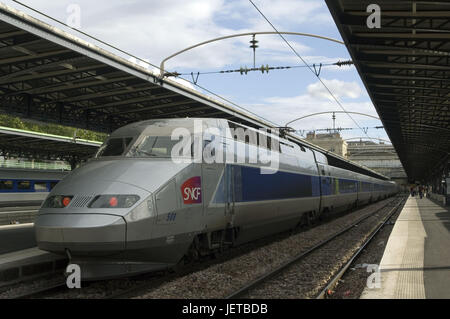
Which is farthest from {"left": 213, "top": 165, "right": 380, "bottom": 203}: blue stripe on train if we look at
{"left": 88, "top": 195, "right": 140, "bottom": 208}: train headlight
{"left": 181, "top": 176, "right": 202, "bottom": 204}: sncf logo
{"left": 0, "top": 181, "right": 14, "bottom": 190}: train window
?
{"left": 0, "top": 181, "right": 14, "bottom": 190}: train window

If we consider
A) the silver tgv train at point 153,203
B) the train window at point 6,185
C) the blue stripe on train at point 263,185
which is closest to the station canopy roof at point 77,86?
Answer: the silver tgv train at point 153,203

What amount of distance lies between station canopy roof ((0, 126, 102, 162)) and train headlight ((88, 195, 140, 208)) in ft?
45.5

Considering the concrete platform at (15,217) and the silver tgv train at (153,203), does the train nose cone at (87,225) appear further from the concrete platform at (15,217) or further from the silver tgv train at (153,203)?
the concrete platform at (15,217)

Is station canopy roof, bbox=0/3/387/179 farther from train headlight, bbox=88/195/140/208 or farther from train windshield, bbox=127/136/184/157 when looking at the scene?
train headlight, bbox=88/195/140/208

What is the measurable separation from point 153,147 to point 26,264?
3567 millimetres

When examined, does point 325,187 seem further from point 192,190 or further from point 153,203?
point 153,203

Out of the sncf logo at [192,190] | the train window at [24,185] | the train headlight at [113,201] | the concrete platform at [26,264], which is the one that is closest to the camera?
the train headlight at [113,201]

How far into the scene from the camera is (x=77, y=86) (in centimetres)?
1806

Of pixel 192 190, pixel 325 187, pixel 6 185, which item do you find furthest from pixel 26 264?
pixel 6 185

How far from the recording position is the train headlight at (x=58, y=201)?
802 centimetres

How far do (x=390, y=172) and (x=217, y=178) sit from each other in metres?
116

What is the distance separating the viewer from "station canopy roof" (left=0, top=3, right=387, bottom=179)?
13215mm

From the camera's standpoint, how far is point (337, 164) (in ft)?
84.0

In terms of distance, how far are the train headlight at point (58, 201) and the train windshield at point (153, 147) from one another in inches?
70.5
